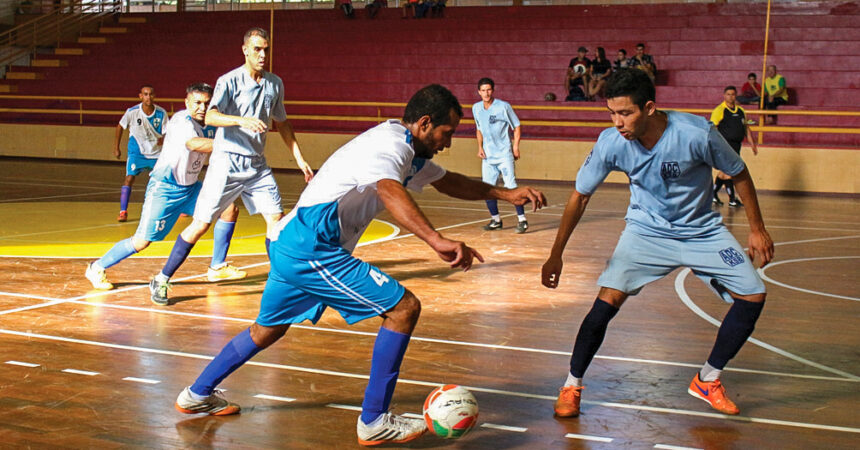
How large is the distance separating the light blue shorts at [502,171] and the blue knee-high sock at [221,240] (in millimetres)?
5142

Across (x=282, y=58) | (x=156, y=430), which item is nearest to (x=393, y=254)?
(x=156, y=430)

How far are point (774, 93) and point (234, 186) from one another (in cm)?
1585

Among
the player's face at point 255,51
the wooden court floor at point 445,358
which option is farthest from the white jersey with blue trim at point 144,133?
the player's face at point 255,51

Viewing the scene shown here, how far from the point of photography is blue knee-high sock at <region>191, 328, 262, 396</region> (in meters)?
4.74

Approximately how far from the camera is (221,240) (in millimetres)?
8781

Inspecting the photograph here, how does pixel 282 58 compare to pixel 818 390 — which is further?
pixel 282 58

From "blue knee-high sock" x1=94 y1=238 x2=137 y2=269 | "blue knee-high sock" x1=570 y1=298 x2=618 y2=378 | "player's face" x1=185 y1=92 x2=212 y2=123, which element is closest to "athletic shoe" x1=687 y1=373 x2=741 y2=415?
"blue knee-high sock" x1=570 y1=298 x2=618 y2=378

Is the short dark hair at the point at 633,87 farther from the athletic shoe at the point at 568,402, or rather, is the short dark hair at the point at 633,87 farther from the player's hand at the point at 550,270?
the athletic shoe at the point at 568,402

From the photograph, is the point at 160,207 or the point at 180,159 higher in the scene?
the point at 180,159

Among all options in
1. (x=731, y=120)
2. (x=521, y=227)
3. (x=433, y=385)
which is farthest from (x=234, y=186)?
(x=731, y=120)

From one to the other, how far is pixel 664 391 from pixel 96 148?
22651 millimetres

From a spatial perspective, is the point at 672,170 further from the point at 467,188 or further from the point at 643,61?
the point at 643,61

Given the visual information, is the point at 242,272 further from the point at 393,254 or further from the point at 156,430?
the point at 156,430

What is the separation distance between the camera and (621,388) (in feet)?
18.0
